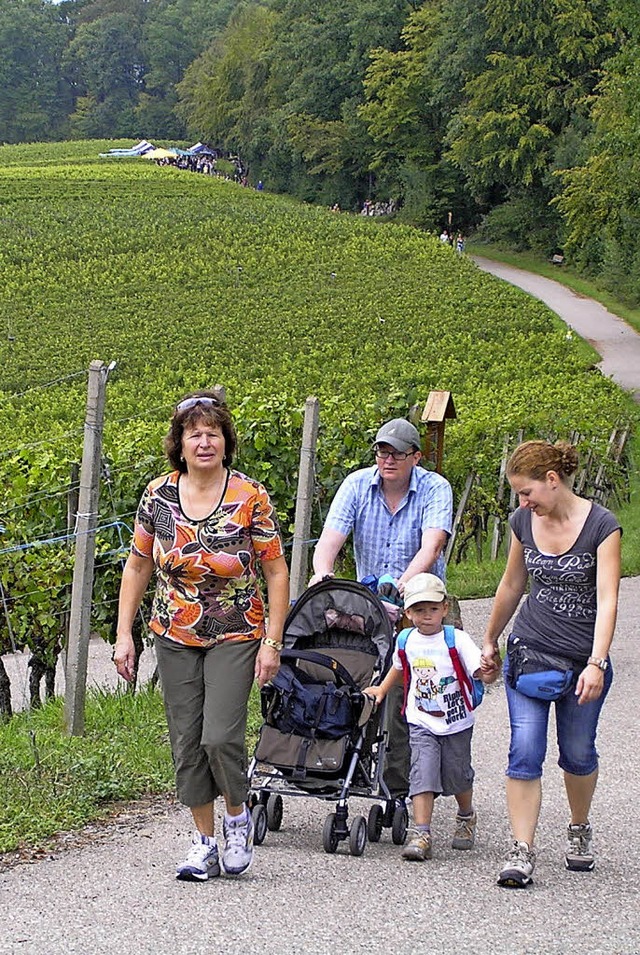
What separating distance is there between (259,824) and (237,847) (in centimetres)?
52

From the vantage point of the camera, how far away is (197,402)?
18.4 ft

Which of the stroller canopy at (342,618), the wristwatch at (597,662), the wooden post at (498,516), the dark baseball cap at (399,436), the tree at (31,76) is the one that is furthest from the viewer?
the tree at (31,76)

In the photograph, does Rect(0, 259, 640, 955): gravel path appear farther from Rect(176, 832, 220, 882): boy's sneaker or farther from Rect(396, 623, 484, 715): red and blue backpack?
Rect(396, 623, 484, 715): red and blue backpack

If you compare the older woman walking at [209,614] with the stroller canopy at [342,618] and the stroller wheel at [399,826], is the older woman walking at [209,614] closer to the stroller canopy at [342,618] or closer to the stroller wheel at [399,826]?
the stroller canopy at [342,618]

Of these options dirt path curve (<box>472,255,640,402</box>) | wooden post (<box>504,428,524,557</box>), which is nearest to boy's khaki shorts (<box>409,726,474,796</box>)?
wooden post (<box>504,428,524,557</box>)

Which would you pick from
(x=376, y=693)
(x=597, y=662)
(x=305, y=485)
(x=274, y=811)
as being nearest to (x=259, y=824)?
(x=274, y=811)

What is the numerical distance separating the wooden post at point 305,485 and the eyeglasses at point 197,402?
308 centimetres

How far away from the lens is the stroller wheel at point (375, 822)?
245 inches

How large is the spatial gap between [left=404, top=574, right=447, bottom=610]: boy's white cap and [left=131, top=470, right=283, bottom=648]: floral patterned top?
75 cm

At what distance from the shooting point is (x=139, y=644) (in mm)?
11031

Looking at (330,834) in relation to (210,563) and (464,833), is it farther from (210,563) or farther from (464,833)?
(210,563)

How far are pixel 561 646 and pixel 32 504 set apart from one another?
6148 mm

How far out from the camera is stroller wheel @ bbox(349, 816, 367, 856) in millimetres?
5906

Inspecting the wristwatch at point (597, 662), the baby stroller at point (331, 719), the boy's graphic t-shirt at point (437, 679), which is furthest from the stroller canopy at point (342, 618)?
the wristwatch at point (597, 662)
